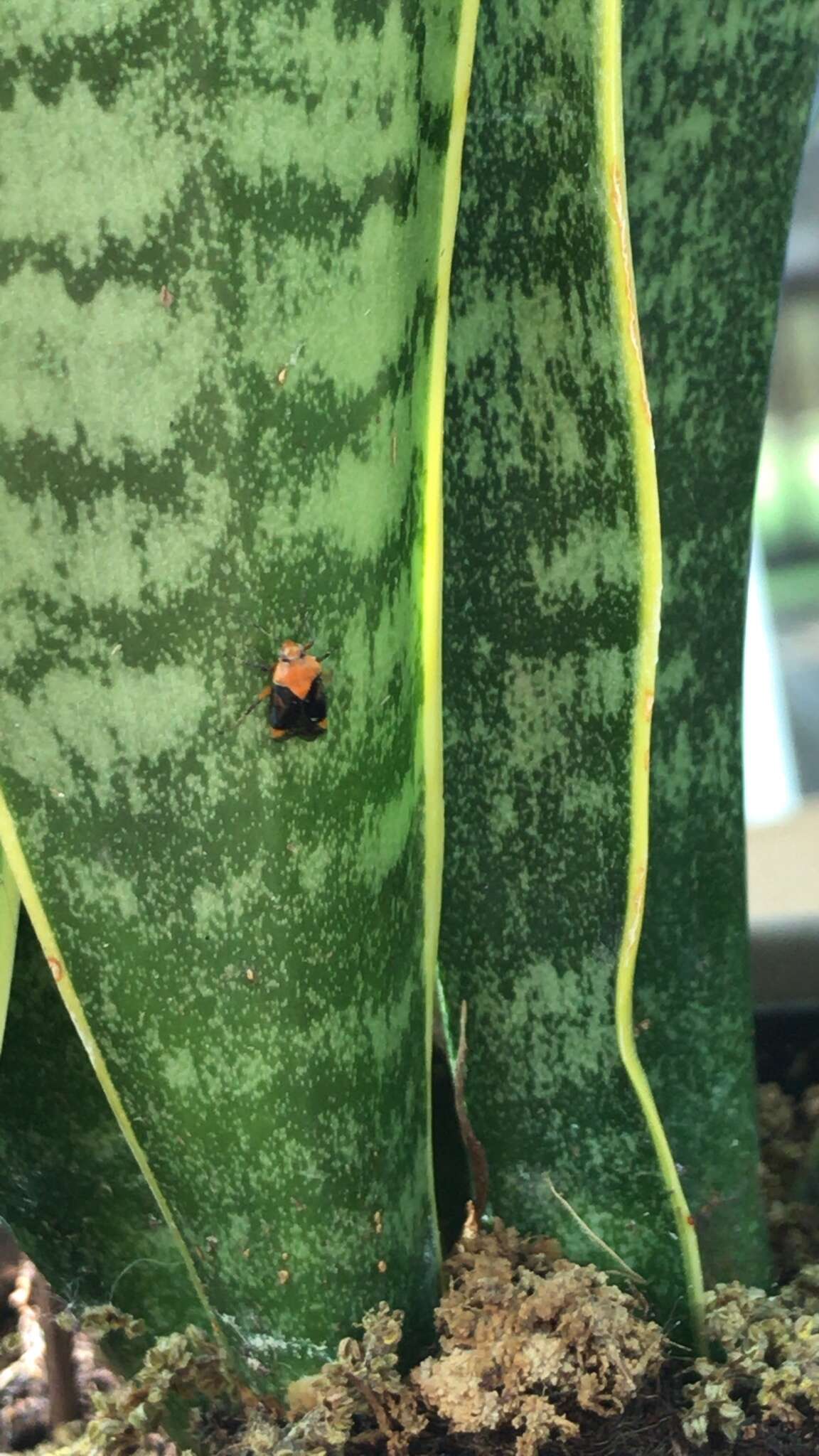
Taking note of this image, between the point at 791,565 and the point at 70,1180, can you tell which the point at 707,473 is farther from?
the point at 791,565

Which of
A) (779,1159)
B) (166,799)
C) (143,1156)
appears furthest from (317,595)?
(779,1159)

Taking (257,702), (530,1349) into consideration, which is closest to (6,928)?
(257,702)

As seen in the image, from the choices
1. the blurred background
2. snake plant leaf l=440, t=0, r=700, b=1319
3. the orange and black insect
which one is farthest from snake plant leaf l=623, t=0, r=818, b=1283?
the blurred background

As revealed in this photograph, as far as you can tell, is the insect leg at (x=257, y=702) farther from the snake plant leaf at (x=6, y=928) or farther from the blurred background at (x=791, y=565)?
the blurred background at (x=791, y=565)

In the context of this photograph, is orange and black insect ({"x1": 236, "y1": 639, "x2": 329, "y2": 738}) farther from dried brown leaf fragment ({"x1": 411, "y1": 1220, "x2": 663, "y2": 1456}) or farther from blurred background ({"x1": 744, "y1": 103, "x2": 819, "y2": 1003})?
blurred background ({"x1": 744, "y1": 103, "x2": 819, "y2": 1003})

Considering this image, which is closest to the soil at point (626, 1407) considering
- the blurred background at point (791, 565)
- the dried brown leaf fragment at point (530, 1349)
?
the dried brown leaf fragment at point (530, 1349)

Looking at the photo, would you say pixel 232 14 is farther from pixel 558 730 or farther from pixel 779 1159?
pixel 779 1159
